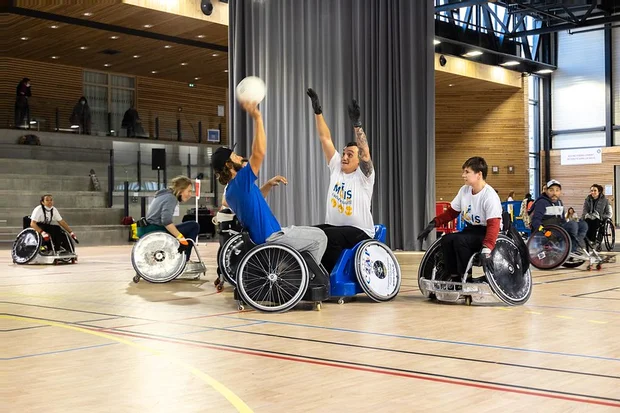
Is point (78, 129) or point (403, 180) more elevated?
point (78, 129)

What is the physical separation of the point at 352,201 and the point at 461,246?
3.40ft

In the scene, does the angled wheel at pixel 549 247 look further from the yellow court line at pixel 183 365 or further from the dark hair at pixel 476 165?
the yellow court line at pixel 183 365

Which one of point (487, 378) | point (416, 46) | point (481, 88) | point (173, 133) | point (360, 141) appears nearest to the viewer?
point (487, 378)

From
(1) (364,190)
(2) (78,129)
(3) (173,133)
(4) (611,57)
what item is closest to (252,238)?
(1) (364,190)

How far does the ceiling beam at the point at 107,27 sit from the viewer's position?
19812 millimetres

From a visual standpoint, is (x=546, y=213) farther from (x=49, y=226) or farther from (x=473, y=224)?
(x=49, y=226)

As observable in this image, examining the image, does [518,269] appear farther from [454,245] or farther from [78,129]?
[78,129]

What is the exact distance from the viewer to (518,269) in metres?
6.88

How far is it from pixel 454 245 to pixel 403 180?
8684 millimetres

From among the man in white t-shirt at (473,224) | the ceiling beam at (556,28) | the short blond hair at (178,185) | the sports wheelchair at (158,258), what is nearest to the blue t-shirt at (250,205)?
the man in white t-shirt at (473,224)

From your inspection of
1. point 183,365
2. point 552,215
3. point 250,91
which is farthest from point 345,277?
point 552,215

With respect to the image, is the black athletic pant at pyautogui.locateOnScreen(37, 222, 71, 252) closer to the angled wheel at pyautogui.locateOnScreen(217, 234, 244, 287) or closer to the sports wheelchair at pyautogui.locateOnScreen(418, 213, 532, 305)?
the angled wheel at pyautogui.locateOnScreen(217, 234, 244, 287)

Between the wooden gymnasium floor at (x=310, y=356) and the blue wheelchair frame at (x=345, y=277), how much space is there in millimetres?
140

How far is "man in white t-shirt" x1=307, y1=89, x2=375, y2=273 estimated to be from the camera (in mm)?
7102
